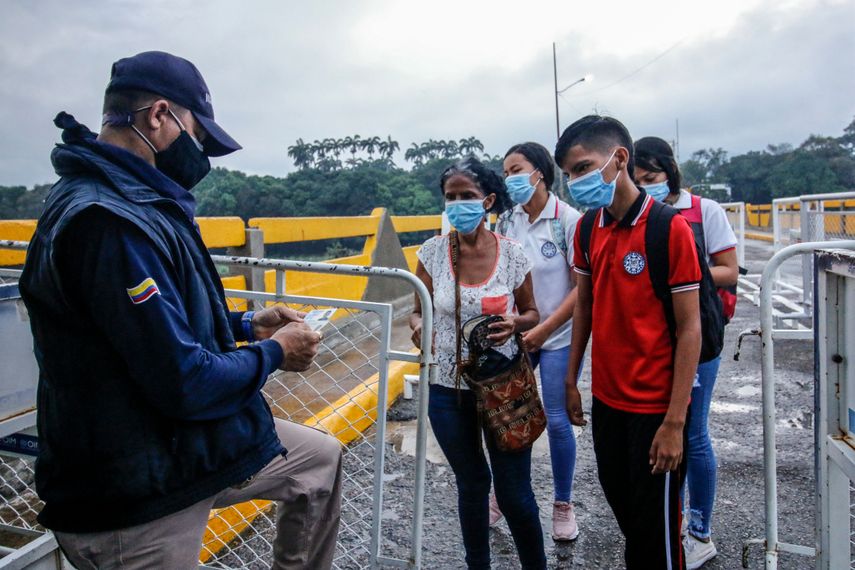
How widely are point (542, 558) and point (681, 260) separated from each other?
4.12ft

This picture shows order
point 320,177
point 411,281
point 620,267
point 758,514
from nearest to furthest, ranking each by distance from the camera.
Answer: point 620,267 < point 411,281 < point 758,514 < point 320,177

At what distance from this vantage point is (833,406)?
184 centimetres

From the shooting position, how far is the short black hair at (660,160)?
115 inches

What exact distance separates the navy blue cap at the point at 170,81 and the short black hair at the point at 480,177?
119 cm

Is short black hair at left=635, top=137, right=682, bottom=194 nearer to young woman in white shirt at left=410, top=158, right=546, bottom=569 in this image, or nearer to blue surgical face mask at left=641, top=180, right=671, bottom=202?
blue surgical face mask at left=641, top=180, right=671, bottom=202

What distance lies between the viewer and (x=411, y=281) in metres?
2.22

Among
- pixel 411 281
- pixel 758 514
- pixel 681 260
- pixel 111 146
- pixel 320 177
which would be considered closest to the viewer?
pixel 111 146

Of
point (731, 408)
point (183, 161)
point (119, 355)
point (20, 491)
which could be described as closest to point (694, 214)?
point (183, 161)

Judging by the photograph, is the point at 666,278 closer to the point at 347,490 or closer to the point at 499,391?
the point at 499,391

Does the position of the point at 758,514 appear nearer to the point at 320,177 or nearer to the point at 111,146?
the point at 111,146

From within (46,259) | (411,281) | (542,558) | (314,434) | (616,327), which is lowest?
(542,558)

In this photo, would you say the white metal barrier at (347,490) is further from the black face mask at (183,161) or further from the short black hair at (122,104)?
the short black hair at (122,104)

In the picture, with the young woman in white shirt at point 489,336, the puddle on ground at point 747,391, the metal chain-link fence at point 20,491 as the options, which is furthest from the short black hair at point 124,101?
the puddle on ground at point 747,391

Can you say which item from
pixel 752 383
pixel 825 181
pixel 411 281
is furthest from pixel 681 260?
pixel 825 181
